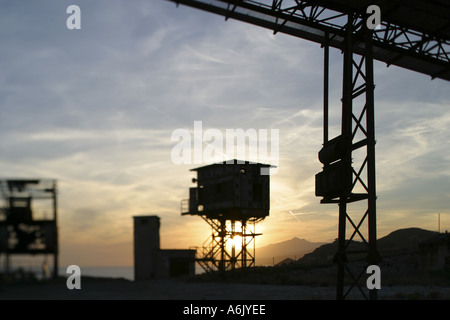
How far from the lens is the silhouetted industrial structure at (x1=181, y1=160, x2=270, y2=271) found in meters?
37.5

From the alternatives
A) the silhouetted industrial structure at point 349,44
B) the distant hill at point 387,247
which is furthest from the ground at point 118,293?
the distant hill at point 387,247

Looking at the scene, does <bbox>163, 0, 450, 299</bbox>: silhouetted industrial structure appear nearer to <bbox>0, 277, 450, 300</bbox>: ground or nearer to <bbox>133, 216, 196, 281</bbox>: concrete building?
<bbox>0, 277, 450, 300</bbox>: ground

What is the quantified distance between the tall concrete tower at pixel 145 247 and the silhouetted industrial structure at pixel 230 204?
13.3ft

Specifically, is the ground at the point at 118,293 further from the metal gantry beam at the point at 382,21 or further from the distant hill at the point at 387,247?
the distant hill at the point at 387,247

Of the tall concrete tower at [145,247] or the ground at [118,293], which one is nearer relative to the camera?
the ground at [118,293]

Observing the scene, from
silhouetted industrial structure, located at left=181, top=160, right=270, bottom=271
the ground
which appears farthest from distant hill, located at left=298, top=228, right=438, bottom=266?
the ground

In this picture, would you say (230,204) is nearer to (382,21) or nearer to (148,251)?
(148,251)

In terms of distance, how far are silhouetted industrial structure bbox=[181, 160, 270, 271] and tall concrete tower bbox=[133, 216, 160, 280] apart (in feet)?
13.3

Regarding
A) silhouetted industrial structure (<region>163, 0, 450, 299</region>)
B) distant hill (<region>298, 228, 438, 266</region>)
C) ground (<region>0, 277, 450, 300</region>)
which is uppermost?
silhouetted industrial structure (<region>163, 0, 450, 299</region>)

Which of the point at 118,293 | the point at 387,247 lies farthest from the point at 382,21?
the point at 387,247

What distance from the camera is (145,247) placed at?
36.8 metres

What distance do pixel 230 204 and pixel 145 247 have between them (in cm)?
691

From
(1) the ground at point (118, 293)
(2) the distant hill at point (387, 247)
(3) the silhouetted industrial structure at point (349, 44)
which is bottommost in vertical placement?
(2) the distant hill at point (387, 247)

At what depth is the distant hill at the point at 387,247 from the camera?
181 feet
